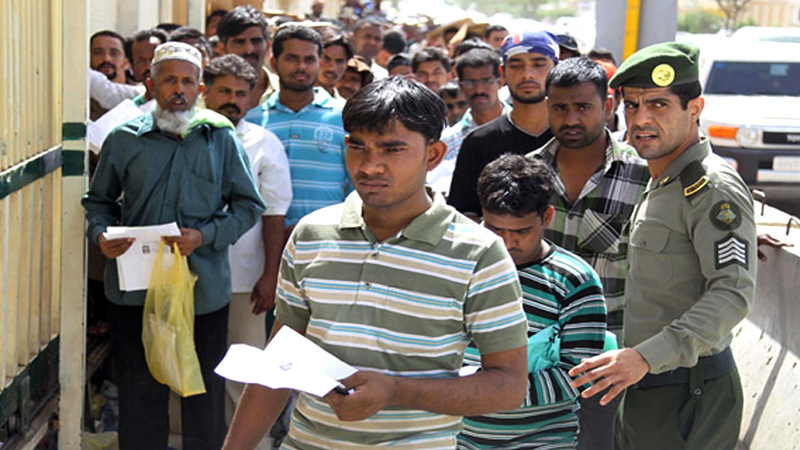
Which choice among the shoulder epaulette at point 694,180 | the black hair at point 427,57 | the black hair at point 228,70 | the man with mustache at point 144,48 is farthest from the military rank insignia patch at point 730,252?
the black hair at point 427,57

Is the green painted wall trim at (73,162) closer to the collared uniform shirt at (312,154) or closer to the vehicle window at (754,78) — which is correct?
the collared uniform shirt at (312,154)

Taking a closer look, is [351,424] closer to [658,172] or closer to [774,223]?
[658,172]

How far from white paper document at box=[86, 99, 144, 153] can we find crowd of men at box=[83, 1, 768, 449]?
1.32ft

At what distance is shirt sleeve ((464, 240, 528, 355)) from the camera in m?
2.61

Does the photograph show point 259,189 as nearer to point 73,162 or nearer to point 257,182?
point 257,182

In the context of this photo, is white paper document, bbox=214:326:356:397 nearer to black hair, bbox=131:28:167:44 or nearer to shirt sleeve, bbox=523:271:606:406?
shirt sleeve, bbox=523:271:606:406

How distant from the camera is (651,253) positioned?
12.4 ft

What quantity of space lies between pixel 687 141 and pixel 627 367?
893 mm

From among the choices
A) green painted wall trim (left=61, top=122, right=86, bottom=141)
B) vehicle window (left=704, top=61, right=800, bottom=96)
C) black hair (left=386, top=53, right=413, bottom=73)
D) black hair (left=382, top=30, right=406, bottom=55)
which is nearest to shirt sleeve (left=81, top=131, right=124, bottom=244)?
green painted wall trim (left=61, top=122, right=86, bottom=141)

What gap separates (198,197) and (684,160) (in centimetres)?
230

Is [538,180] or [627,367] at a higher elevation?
[538,180]

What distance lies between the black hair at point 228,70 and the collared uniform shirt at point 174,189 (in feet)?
2.35

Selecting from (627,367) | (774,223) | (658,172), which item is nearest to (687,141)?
(658,172)

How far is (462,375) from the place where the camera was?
271 centimetres
